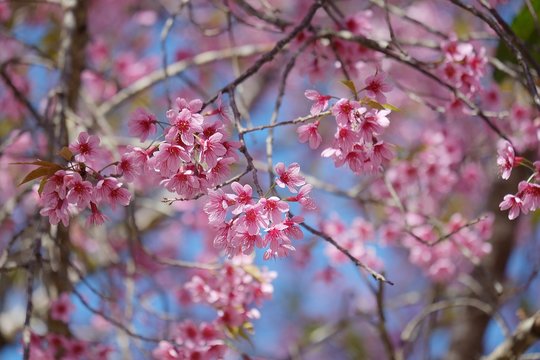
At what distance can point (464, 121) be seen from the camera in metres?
3.79

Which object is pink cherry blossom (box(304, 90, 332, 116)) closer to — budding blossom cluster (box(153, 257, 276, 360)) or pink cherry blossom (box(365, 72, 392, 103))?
pink cherry blossom (box(365, 72, 392, 103))

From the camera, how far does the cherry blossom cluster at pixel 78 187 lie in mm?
1269

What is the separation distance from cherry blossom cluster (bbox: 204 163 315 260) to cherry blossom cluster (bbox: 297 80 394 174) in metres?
0.12

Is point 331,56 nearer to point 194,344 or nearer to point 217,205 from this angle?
point 217,205

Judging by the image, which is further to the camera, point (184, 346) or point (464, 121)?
point (464, 121)

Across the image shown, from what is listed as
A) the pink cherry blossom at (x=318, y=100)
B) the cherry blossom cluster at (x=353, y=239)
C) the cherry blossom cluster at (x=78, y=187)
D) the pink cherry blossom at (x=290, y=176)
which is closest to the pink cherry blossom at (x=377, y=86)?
the pink cherry blossom at (x=318, y=100)

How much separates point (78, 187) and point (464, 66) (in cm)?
107

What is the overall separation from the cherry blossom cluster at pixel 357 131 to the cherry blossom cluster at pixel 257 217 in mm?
120

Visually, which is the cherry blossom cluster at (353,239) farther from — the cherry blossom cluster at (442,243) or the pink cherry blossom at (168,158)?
the pink cherry blossom at (168,158)

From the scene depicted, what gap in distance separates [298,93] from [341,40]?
361cm

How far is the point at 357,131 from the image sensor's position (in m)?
1.35

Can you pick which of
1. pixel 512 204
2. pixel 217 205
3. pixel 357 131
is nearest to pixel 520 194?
pixel 512 204

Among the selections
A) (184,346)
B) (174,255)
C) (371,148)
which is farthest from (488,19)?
(174,255)

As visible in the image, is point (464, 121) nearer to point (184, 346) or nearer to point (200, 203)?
point (200, 203)
